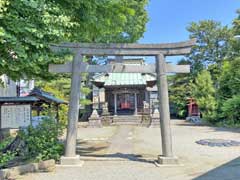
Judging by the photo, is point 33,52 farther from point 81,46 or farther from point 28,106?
point 28,106

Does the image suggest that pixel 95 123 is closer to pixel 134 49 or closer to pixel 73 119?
pixel 73 119

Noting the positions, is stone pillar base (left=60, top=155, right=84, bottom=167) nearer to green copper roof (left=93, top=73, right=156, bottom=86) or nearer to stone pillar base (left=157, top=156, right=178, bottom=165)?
stone pillar base (left=157, top=156, right=178, bottom=165)

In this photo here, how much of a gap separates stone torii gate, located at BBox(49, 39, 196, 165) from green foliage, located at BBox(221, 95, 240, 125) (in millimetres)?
14540

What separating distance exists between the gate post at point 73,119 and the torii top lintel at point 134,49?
0.30 meters

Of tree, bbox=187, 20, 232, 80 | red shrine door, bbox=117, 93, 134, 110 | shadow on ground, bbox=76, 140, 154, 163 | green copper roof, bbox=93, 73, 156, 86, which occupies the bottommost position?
shadow on ground, bbox=76, 140, 154, 163

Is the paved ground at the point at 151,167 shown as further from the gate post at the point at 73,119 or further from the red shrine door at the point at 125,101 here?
the red shrine door at the point at 125,101

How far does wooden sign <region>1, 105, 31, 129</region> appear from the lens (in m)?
11.1

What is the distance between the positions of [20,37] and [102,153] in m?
6.17

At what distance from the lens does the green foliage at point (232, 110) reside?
22.5 meters

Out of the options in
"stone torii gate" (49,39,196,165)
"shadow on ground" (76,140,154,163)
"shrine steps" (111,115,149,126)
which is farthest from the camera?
"shrine steps" (111,115,149,126)

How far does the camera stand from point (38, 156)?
8492 mm

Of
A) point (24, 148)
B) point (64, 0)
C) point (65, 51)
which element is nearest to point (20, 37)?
point (64, 0)

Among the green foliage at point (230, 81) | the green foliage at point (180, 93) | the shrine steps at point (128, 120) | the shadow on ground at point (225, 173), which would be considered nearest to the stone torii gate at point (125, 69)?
the shadow on ground at point (225, 173)

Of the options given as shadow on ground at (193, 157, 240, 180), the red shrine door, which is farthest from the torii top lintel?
the red shrine door
